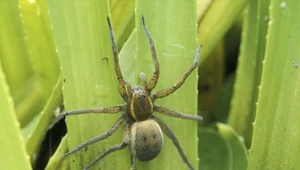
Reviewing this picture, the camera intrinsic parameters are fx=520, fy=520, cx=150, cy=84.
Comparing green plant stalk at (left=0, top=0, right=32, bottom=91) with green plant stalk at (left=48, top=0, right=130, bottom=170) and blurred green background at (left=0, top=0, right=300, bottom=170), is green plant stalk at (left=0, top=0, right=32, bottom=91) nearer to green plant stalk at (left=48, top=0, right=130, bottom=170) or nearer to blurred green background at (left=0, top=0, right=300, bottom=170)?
blurred green background at (left=0, top=0, right=300, bottom=170)

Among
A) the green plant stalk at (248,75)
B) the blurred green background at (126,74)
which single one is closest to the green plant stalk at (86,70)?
the blurred green background at (126,74)

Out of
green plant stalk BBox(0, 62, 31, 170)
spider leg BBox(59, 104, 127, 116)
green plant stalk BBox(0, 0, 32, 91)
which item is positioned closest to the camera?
green plant stalk BBox(0, 62, 31, 170)

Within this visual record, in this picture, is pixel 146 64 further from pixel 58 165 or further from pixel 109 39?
pixel 58 165

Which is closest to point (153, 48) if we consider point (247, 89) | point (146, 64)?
point (146, 64)

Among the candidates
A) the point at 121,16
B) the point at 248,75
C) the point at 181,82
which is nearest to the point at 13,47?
the point at 121,16

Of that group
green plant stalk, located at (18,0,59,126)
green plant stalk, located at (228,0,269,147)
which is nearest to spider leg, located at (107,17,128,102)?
green plant stalk, located at (18,0,59,126)

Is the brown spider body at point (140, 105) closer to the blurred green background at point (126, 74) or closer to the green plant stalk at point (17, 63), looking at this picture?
the blurred green background at point (126, 74)

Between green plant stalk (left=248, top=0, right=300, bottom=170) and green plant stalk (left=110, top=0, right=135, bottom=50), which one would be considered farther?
green plant stalk (left=110, top=0, right=135, bottom=50)
